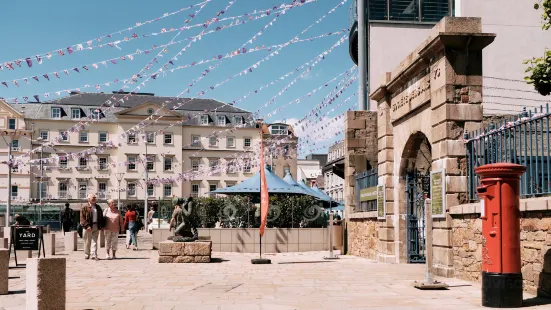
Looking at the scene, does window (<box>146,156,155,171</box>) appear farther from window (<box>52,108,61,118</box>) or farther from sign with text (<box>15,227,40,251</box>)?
sign with text (<box>15,227,40,251</box>)

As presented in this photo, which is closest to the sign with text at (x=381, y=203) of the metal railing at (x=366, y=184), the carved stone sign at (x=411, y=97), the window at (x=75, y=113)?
the metal railing at (x=366, y=184)

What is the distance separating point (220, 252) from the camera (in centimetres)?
2183

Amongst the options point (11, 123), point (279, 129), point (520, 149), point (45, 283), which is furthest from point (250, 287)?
point (11, 123)

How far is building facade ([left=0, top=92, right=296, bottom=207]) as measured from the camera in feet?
243

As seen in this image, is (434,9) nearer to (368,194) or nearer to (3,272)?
(368,194)

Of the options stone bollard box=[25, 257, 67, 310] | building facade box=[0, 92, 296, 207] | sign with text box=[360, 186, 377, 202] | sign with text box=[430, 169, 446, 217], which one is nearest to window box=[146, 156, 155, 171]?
building facade box=[0, 92, 296, 207]

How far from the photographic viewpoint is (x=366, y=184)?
19250 mm

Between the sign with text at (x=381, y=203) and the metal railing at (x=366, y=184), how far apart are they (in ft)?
3.37

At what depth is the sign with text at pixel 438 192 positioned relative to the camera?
39.9ft

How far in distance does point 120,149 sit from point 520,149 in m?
70.6

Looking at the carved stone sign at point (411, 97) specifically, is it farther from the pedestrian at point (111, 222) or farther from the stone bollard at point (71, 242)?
the stone bollard at point (71, 242)

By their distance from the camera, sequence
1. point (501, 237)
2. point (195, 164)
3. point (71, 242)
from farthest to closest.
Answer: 1. point (195, 164)
2. point (71, 242)
3. point (501, 237)

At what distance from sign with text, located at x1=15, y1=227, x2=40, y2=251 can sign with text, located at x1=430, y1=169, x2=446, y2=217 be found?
28.2ft

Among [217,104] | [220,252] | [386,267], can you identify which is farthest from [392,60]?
[217,104]
